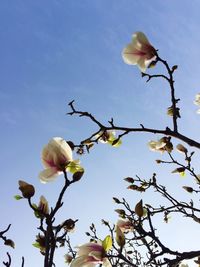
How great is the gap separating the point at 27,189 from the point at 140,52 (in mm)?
1590

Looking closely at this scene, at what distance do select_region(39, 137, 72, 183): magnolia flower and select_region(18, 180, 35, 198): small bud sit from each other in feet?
0.92

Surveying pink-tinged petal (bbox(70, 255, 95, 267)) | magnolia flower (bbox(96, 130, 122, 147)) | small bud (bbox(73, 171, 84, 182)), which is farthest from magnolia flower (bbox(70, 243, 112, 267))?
magnolia flower (bbox(96, 130, 122, 147))

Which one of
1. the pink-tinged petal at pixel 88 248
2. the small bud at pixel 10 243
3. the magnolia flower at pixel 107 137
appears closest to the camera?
the pink-tinged petal at pixel 88 248

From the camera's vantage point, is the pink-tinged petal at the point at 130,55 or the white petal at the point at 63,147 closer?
the white petal at the point at 63,147

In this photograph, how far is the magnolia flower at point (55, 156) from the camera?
1853 mm

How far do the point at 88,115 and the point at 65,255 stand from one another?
462 cm

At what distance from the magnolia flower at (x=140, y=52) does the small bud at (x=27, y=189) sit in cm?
151

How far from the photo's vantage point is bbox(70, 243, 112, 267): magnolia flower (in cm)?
175

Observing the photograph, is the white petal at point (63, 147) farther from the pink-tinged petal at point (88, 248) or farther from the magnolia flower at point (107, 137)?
the magnolia flower at point (107, 137)

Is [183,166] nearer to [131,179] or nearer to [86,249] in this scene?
[131,179]

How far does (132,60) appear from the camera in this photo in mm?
2756

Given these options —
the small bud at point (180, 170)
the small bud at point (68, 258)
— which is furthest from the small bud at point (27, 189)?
the small bud at point (68, 258)

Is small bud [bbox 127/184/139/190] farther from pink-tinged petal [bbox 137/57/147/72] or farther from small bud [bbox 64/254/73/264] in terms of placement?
small bud [bbox 64/254/73/264]

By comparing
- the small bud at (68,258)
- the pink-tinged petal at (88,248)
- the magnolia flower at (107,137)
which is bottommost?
the pink-tinged petal at (88,248)
